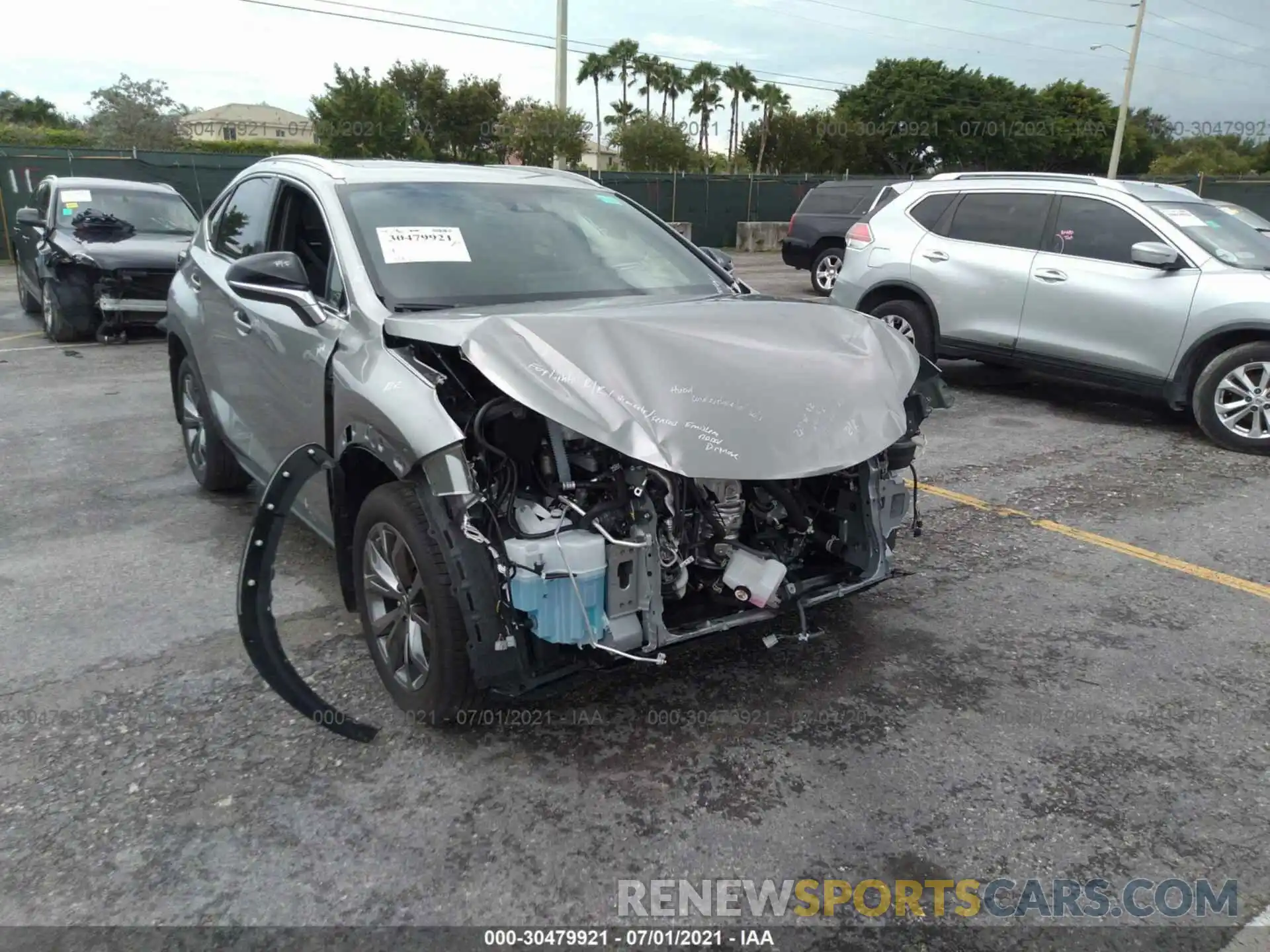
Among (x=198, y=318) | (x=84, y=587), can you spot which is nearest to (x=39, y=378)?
(x=198, y=318)

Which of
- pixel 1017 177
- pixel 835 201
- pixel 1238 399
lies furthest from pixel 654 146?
pixel 1238 399

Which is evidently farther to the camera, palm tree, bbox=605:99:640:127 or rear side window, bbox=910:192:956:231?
palm tree, bbox=605:99:640:127

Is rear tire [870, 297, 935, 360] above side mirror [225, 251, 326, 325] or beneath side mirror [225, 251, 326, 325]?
beneath

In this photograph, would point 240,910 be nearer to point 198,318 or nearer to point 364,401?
point 364,401

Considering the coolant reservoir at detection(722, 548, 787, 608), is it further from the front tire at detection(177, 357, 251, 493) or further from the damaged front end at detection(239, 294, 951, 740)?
the front tire at detection(177, 357, 251, 493)

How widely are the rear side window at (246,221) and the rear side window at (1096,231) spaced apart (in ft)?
20.1

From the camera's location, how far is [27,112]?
7125cm

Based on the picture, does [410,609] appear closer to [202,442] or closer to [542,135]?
[202,442]

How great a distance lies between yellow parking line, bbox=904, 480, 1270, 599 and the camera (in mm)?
4602

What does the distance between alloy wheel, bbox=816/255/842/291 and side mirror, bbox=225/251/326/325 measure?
1281 cm

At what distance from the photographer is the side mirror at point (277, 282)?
340 centimetres

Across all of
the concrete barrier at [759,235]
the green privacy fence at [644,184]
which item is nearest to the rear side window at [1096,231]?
the green privacy fence at [644,184]

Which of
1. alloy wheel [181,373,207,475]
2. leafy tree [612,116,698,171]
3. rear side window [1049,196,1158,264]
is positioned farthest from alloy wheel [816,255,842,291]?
leafy tree [612,116,698,171]

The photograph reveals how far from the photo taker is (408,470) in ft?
9.71
